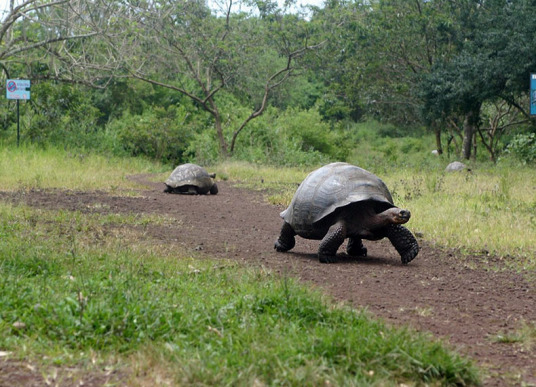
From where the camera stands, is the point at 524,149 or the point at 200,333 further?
the point at 524,149

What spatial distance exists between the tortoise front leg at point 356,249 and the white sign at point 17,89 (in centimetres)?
1513

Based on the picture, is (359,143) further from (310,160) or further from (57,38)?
(57,38)

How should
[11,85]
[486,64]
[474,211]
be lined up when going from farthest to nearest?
[486,64]
[11,85]
[474,211]

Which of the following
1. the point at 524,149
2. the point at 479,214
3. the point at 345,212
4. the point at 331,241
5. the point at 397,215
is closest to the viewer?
the point at 397,215

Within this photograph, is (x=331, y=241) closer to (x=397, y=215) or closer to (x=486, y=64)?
(x=397, y=215)

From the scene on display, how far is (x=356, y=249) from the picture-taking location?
7.22 meters

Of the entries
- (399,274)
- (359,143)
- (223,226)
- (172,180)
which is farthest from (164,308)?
(359,143)

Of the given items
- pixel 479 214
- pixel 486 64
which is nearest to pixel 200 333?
pixel 479 214

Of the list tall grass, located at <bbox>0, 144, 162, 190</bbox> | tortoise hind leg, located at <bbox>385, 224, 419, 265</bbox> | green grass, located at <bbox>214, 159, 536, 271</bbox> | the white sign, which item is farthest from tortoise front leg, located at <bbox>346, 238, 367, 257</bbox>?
the white sign

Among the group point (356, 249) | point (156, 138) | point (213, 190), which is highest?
point (156, 138)

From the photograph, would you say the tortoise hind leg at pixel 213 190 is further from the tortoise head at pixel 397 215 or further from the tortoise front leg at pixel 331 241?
the tortoise head at pixel 397 215

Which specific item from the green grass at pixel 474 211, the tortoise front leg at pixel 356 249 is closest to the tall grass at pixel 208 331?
the tortoise front leg at pixel 356 249

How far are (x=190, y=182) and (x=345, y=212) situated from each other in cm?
851

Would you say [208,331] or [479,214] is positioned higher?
[208,331]
